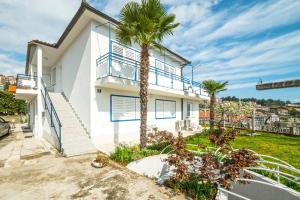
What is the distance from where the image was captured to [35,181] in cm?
597

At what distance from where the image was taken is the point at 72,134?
1014cm

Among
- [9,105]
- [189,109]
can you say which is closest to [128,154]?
[189,109]

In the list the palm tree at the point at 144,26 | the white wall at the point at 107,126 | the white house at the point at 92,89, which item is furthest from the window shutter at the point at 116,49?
the palm tree at the point at 144,26

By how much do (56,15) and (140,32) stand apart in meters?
7.13

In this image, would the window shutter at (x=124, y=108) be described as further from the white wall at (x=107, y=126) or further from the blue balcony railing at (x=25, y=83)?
the blue balcony railing at (x=25, y=83)

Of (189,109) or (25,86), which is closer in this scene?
(25,86)

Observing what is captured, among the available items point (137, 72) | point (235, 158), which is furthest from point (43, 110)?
point (235, 158)

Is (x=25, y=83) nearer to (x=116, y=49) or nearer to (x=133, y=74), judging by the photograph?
(x=116, y=49)

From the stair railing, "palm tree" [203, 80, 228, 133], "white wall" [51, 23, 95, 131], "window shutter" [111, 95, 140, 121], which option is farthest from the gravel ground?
"palm tree" [203, 80, 228, 133]

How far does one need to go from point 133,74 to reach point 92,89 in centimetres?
275

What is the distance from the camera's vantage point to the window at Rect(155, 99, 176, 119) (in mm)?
15820

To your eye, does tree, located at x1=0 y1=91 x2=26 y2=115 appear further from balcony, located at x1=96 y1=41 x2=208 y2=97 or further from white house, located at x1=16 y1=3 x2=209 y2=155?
balcony, located at x1=96 y1=41 x2=208 y2=97

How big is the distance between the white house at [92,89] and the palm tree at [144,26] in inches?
63.9

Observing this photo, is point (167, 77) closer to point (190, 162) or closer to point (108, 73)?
point (108, 73)
